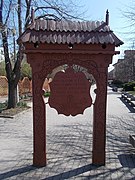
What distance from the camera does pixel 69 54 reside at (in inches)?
250

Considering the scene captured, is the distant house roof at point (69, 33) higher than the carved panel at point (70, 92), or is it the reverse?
the distant house roof at point (69, 33)

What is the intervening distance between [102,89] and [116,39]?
1.14 meters

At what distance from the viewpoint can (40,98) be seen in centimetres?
652

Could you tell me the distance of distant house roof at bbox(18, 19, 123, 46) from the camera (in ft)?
20.2

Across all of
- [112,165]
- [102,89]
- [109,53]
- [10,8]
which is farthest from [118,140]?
[10,8]

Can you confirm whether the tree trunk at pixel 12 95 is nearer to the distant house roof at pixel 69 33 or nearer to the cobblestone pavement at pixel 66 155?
the cobblestone pavement at pixel 66 155

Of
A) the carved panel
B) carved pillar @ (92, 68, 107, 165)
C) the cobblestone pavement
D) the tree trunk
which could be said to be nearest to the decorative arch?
carved pillar @ (92, 68, 107, 165)

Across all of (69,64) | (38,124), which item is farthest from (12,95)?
(69,64)

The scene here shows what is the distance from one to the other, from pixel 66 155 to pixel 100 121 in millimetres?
1538

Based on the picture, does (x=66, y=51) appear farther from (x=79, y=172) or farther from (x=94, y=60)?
(x=79, y=172)

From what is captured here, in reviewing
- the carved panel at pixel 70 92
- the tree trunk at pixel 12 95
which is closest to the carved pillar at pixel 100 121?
the carved panel at pixel 70 92

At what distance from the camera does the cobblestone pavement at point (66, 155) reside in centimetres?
606

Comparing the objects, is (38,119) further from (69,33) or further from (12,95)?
(12,95)

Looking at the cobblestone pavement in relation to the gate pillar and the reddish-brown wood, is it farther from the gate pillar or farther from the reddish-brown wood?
the reddish-brown wood
